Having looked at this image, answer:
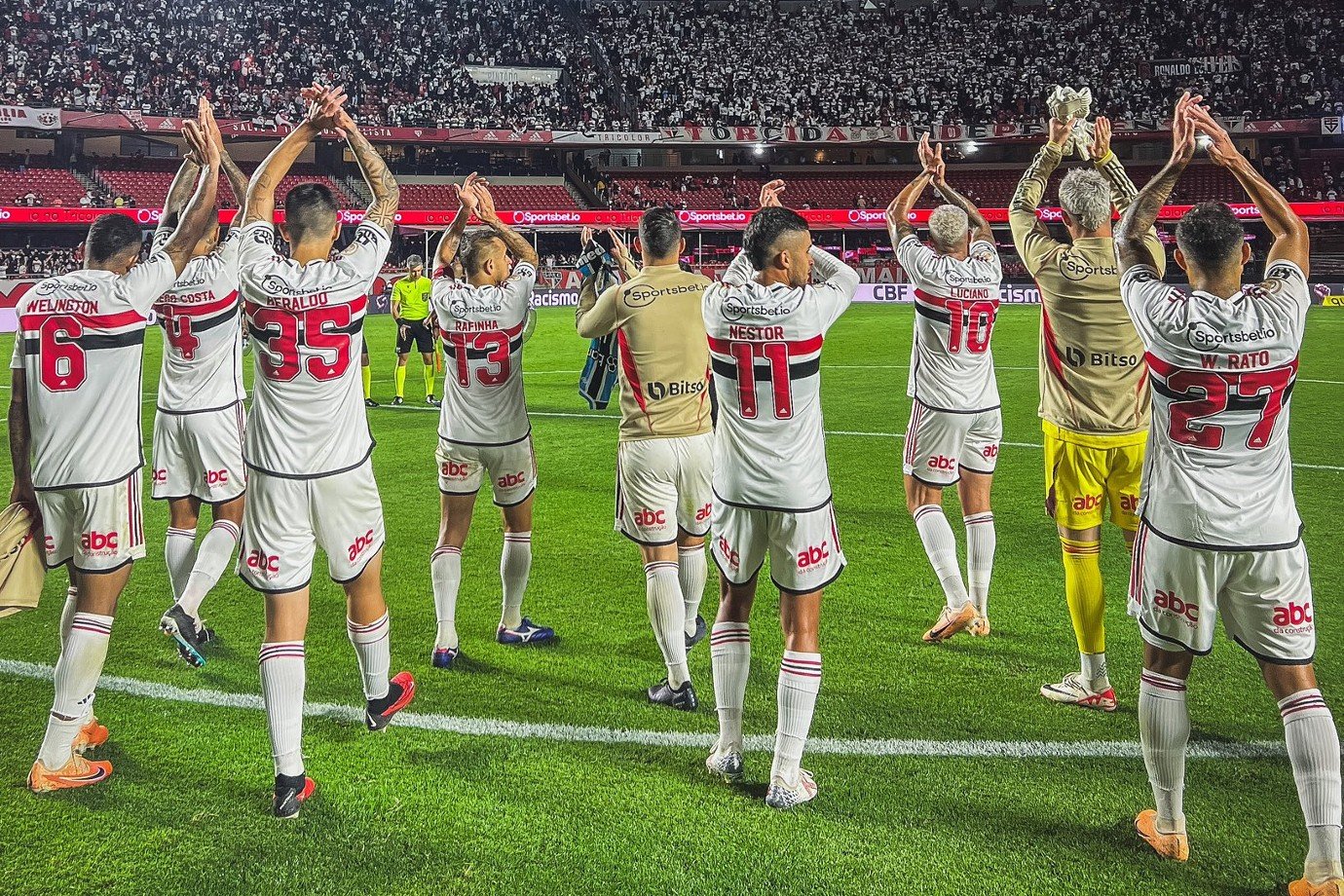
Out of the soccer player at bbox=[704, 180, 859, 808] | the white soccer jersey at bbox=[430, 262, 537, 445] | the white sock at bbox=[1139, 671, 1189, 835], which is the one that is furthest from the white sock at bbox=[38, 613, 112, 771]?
the white sock at bbox=[1139, 671, 1189, 835]

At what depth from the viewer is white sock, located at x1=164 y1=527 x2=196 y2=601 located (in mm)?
5852

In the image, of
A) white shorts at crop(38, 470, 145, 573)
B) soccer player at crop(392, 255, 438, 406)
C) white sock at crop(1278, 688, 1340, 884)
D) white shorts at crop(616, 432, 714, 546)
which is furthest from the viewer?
soccer player at crop(392, 255, 438, 406)

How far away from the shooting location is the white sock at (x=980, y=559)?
5.96 metres

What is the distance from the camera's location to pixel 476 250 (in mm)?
5469

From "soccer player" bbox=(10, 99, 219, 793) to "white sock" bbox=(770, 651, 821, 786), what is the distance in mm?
2854

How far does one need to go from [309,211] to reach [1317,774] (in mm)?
4258

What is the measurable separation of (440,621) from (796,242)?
2983 mm

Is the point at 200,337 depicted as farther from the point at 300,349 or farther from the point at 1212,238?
the point at 1212,238

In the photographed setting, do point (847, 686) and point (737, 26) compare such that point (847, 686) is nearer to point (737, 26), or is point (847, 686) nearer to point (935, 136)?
point (935, 136)

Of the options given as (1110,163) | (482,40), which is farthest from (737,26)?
(1110,163)

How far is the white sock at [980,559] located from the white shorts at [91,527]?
4.49m

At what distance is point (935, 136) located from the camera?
139 feet

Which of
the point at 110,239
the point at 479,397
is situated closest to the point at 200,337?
the point at 110,239

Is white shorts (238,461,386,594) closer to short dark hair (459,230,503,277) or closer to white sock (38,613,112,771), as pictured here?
white sock (38,613,112,771)
